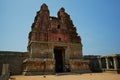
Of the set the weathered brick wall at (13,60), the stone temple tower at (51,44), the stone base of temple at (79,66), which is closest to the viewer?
the stone temple tower at (51,44)

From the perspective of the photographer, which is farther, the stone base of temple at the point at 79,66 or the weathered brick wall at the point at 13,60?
the stone base of temple at the point at 79,66

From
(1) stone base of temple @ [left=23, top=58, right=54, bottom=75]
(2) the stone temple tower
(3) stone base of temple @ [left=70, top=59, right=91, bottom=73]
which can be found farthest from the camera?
(3) stone base of temple @ [left=70, top=59, right=91, bottom=73]

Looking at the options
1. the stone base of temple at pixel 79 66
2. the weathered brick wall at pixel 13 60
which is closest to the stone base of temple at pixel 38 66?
the weathered brick wall at pixel 13 60

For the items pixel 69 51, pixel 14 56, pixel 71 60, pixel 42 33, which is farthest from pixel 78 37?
pixel 14 56

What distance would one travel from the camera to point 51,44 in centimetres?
2175

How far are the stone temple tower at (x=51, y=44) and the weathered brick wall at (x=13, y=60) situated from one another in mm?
1630

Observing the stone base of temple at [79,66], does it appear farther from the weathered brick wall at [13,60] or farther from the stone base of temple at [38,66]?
the weathered brick wall at [13,60]

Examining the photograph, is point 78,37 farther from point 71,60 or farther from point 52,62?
point 52,62

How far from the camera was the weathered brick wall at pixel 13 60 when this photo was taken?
21083 millimetres

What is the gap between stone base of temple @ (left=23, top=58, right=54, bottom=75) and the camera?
60.4 ft

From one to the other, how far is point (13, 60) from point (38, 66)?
17.4ft

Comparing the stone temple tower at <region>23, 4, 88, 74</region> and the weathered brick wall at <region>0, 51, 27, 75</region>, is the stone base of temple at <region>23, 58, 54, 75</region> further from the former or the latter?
the weathered brick wall at <region>0, 51, 27, 75</region>

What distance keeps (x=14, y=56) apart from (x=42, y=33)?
6.20m

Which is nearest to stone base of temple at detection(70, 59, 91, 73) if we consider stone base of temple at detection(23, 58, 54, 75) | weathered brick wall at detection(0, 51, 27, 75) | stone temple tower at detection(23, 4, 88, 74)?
stone temple tower at detection(23, 4, 88, 74)
